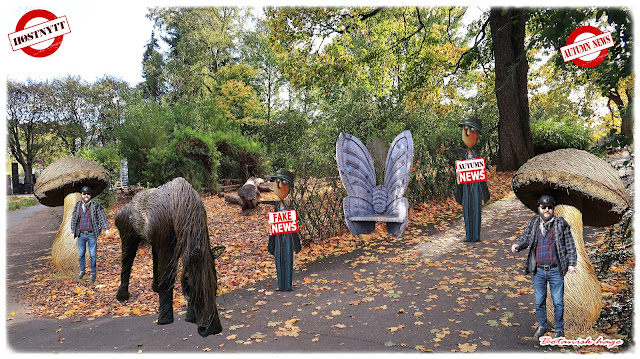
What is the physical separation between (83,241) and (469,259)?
628cm

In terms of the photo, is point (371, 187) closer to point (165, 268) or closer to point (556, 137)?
point (165, 268)

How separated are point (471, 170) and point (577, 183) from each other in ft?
5.65

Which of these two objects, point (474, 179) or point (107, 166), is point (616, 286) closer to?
point (474, 179)

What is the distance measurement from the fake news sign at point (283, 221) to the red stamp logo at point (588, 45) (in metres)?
3.39

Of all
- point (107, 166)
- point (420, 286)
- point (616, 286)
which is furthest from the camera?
point (107, 166)

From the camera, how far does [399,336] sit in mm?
4723

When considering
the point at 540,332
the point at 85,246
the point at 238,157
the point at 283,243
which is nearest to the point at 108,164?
the point at 238,157

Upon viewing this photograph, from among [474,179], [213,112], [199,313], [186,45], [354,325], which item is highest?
[186,45]

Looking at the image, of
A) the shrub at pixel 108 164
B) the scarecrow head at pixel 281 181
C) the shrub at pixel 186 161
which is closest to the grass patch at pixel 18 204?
the shrub at pixel 186 161

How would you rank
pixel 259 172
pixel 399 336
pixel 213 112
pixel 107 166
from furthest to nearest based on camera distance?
Answer: 1. pixel 213 112
2. pixel 259 172
3. pixel 107 166
4. pixel 399 336

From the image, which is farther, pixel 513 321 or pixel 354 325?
pixel 354 325

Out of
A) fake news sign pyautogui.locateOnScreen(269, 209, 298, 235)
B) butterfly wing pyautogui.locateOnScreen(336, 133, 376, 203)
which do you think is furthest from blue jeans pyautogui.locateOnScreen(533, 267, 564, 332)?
butterfly wing pyautogui.locateOnScreen(336, 133, 376, 203)

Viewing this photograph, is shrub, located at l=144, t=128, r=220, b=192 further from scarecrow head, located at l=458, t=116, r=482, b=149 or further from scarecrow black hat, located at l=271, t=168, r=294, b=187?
scarecrow head, located at l=458, t=116, r=482, b=149

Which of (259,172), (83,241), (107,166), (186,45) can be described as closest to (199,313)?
(83,241)
